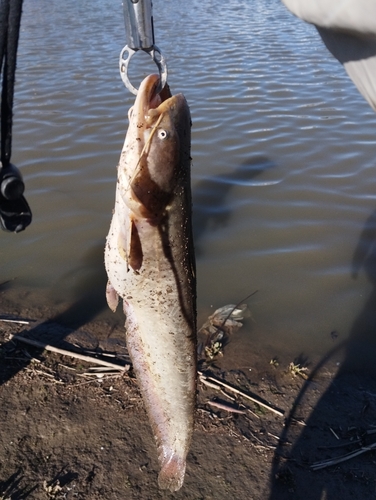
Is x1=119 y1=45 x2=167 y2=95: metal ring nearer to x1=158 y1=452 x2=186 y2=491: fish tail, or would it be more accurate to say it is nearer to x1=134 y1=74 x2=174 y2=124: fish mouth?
x1=134 y1=74 x2=174 y2=124: fish mouth

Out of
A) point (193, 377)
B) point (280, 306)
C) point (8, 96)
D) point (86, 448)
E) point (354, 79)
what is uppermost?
point (354, 79)

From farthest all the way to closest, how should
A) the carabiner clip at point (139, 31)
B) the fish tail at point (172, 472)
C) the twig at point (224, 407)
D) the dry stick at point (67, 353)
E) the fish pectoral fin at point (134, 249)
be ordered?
the dry stick at point (67, 353), the twig at point (224, 407), the fish tail at point (172, 472), the fish pectoral fin at point (134, 249), the carabiner clip at point (139, 31)

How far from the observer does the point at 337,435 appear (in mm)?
4082

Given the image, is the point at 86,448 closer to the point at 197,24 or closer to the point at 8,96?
the point at 8,96

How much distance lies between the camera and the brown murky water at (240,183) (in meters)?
5.69

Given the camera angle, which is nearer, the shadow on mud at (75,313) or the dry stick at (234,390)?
the dry stick at (234,390)

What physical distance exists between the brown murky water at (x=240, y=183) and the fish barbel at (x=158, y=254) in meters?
2.16

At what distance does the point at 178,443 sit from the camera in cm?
293

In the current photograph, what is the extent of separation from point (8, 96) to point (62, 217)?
460 centimetres

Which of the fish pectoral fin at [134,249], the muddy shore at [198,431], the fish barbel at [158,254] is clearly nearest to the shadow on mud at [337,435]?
the muddy shore at [198,431]

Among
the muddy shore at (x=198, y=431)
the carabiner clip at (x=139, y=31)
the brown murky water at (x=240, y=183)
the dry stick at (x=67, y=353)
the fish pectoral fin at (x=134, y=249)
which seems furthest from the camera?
the brown murky water at (x=240, y=183)

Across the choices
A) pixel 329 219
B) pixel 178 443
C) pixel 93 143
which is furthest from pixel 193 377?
pixel 93 143

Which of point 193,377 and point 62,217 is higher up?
point 193,377

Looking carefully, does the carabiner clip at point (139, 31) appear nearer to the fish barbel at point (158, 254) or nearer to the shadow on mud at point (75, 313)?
the fish barbel at point (158, 254)
